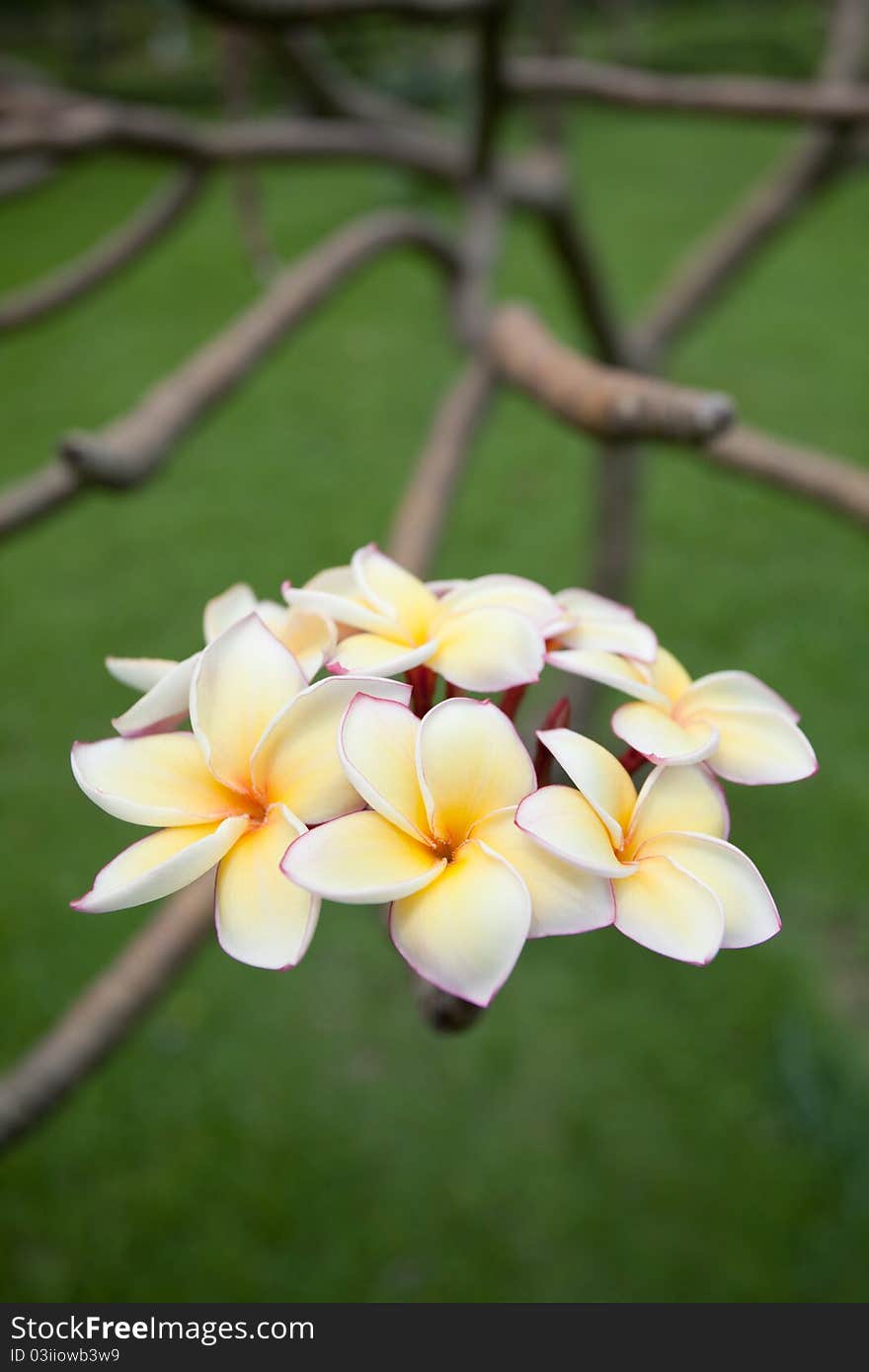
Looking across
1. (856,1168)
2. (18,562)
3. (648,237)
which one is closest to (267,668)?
(856,1168)

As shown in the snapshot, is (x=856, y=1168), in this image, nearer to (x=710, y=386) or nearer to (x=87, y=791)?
(x=87, y=791)

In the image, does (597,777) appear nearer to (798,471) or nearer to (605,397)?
(605,397)

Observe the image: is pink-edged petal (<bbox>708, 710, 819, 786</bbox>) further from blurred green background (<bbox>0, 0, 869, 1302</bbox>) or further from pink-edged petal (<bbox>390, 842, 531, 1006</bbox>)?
blurred green background (<bbox>0, 0, 869, 1302</bbox>)

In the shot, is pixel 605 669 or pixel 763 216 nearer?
pixel 605 669

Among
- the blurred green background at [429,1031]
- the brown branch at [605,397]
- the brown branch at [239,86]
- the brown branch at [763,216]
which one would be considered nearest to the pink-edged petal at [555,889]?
the brown branch at [605,397]

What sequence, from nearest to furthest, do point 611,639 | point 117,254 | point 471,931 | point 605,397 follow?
point 471,931 < point 611,639 < point 605,397 < point 117,254

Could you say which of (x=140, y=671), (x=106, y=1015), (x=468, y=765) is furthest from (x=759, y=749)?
(x=106, y=1015)
